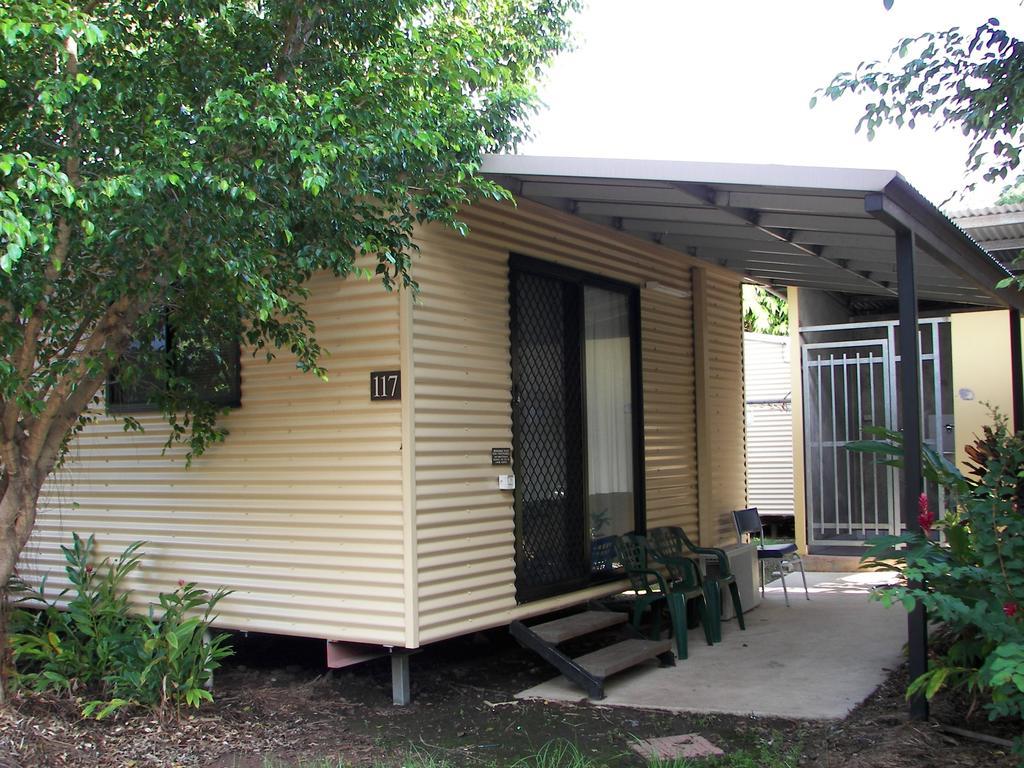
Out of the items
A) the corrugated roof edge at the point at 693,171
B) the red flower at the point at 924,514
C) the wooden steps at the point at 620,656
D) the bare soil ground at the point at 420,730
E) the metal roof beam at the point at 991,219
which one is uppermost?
the metal roof beam at the point at 991,219

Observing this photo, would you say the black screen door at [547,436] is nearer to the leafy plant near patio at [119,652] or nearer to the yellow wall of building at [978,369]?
the leafy plant near patio at [119,652]

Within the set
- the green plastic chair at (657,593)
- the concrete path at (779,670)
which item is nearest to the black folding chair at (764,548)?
the concrete path at (779,670)

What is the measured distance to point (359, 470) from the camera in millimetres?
5590

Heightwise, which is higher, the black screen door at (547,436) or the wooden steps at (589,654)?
the black screen door at (547,436)

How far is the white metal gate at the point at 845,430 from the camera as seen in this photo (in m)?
9.94

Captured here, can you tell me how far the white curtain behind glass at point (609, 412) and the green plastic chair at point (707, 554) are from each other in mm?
312

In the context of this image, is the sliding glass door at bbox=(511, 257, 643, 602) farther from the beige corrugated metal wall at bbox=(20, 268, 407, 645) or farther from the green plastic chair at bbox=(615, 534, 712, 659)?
the beige corrugated metal wall at bbox=(20, 268, 407, 645)

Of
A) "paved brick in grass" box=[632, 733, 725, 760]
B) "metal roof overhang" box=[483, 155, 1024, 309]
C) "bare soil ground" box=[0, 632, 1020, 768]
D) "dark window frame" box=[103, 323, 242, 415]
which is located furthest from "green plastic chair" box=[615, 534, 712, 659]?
"dark window frame" box=[103, 323, 242, 415]

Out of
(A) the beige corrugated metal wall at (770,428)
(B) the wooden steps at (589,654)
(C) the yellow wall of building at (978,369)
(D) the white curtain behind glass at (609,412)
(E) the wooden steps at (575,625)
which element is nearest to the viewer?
(B) the wooden steps at (589,654)

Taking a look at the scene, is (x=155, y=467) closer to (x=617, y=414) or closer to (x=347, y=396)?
(x=347, y=396)

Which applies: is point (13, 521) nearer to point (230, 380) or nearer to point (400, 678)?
point (230, 380)

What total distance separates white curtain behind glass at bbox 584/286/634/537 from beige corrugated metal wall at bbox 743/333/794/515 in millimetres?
7019

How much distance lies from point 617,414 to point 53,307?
4.05m

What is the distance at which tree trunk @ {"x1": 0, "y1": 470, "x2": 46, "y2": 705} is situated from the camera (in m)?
5.05
